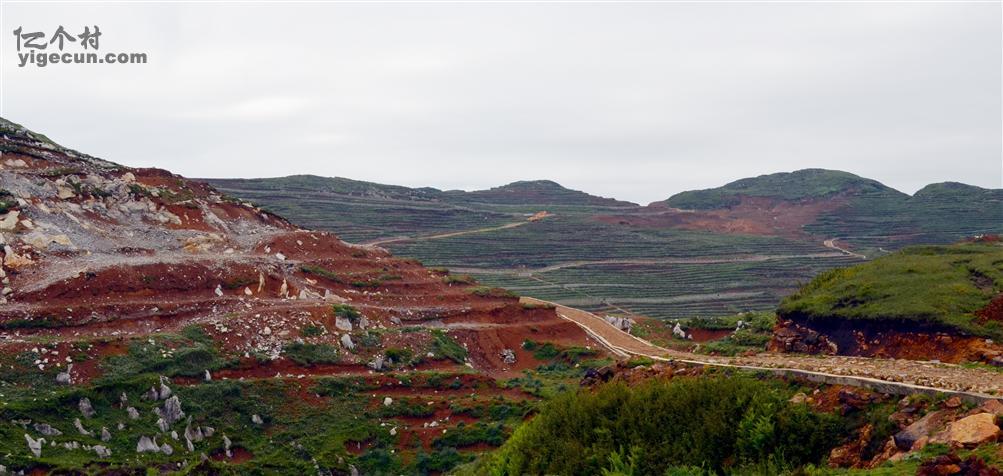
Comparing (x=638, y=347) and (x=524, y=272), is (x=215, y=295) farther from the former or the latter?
(x=524, y=272)

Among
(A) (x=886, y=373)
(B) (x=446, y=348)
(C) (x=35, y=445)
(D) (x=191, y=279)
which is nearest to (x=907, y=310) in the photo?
(A) (x=886, y=373)

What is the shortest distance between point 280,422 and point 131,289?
909 centimetres

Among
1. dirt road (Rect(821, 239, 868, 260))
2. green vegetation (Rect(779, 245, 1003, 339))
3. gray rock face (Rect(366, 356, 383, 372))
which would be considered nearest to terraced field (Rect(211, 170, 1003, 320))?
dirt road (Rect(821, 239, 868, 260))

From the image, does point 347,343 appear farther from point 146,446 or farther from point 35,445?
point 35,445

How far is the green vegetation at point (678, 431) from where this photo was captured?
11.0 m

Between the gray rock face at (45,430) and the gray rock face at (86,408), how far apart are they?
3.51 feet

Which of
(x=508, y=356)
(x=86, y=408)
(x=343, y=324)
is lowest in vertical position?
(x=508, y=356)

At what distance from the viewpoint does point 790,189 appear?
12488 cm

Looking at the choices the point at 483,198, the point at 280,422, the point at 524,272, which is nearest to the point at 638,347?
the point at 280,422

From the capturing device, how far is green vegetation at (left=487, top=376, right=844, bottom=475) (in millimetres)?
11039

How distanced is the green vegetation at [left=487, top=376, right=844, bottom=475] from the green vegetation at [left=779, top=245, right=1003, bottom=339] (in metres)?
6.34

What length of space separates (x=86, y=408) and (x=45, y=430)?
1.42 m

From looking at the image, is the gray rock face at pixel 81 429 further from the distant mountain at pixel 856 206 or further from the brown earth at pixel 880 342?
the distant mountain at pixel 856 206

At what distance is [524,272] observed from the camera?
6425 cm
